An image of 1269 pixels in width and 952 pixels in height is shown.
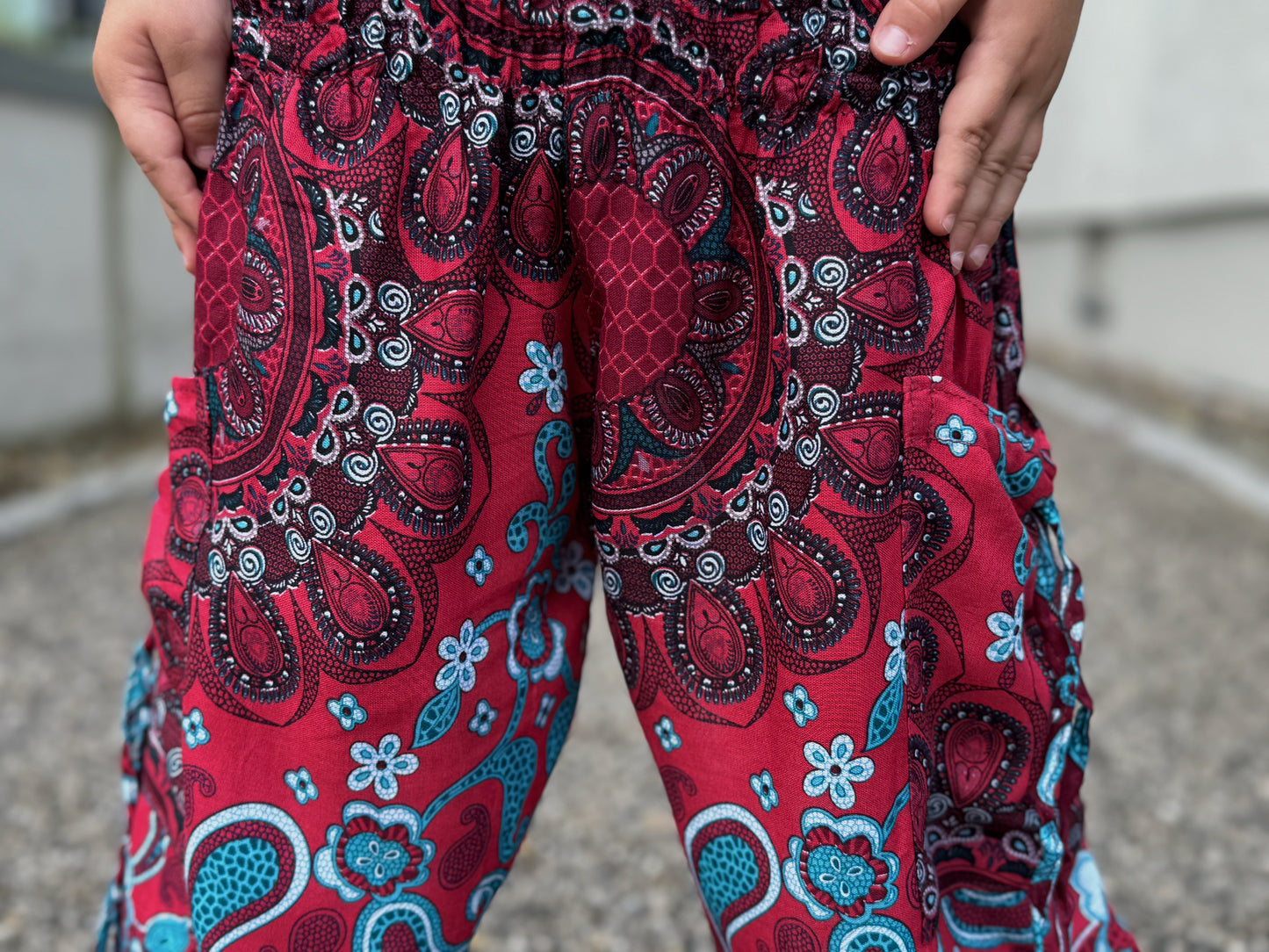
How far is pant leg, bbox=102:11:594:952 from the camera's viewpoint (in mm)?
632

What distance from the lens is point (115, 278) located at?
13.7 ft

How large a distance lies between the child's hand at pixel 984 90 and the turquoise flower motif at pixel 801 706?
0.99 feet

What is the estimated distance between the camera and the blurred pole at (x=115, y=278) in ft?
13.3

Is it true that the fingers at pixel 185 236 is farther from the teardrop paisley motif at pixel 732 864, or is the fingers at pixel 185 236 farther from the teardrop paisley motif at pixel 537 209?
the teardrop paisley motif at pixel 732 864

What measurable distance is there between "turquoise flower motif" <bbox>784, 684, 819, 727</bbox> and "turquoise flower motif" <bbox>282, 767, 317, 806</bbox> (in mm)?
334

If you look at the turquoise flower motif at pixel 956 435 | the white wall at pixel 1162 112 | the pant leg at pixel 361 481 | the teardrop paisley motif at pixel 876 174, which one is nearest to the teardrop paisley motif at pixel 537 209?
the pant leg at pixel 361 481

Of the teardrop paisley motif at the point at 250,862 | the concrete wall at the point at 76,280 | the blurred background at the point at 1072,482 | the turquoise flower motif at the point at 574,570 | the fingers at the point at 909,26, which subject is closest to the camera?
the fingers at the point at 909,26

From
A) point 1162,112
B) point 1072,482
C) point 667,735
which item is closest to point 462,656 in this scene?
point 667,735

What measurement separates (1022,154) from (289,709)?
0.63 metres

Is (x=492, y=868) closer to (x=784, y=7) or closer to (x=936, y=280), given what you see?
(x=936, y=280)

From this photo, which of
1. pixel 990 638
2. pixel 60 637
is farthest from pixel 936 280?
pixel 60 637

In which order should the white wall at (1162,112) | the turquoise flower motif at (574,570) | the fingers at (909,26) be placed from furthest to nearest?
the white wall at (1162,112)
the turquoise flower motif at (574,570)
the fingers at (909,26)

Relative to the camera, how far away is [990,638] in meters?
0.65

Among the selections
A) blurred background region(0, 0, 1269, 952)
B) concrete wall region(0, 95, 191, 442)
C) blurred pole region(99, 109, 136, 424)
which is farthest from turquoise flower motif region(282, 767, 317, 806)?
blurred pole region(99, 109, 136, 424)
